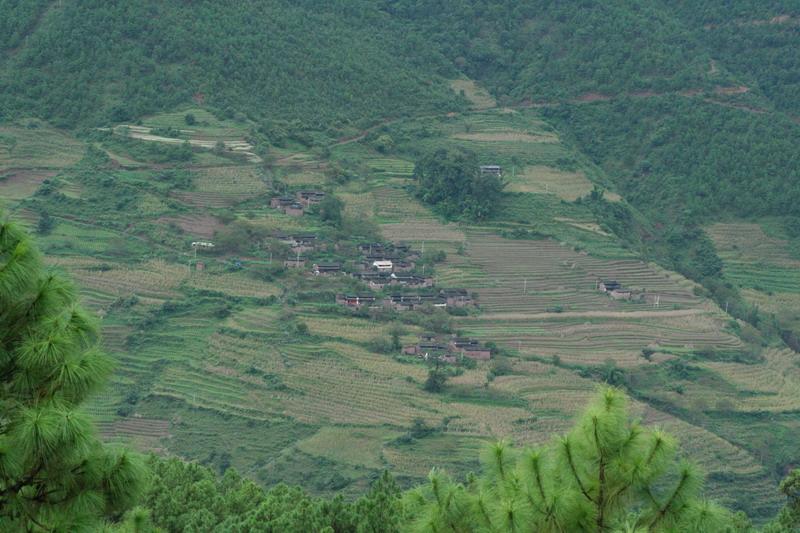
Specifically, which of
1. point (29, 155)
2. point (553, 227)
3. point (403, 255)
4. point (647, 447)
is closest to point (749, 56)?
point (553, 227)

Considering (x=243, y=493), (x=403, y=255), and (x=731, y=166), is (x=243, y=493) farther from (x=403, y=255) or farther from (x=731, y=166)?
(x=731, y=166)

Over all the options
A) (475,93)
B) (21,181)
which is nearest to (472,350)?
(21,181)

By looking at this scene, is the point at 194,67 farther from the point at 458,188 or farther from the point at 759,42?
the point at 759,42

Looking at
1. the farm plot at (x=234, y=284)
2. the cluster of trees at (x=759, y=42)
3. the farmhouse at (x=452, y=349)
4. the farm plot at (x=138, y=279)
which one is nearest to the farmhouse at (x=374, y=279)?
the farm plot at (x=234, y=284)

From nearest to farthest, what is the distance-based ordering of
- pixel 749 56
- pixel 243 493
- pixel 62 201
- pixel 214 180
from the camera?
pixel 243 493 → pixel 62 201 → pixel 214 180 → pixel 749 56

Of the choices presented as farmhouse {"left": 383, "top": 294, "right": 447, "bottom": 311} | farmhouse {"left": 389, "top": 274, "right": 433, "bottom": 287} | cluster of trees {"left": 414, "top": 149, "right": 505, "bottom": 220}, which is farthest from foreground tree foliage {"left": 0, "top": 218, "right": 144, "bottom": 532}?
Result: cluster of trees {"left": 414, "top": 149, "right": 505, "bottom": 220}

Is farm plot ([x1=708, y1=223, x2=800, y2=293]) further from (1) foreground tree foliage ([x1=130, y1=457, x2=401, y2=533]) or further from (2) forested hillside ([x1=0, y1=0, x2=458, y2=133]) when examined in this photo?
(1) foreground tree foliage ([x1=130, y1=457, x2=401, y2=533])
